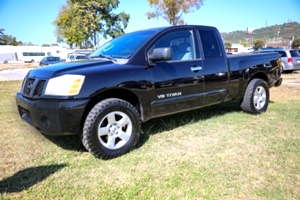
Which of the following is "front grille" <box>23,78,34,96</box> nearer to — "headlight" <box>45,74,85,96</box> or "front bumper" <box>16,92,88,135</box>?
A: "front bumper" <box>16,92,88,135</box>

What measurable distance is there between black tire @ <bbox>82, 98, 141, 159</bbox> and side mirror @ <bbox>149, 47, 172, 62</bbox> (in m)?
0.75

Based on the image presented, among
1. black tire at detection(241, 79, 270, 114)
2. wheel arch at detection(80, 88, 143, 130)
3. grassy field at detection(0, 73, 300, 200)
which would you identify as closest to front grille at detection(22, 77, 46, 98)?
wheel arch at detection(80, 88, 143, 130)

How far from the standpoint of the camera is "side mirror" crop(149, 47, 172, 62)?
3.61 m

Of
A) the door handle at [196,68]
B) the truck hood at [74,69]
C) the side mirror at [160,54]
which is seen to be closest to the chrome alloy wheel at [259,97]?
the door handle at [196,68]

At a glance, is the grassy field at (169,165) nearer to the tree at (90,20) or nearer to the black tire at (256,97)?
the black tire at (256,97)

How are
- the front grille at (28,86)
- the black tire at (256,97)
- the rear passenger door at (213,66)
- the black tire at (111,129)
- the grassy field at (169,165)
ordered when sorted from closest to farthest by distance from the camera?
the grassy field at (169,165) < the black tire at (111,129) < the front grille at (28,86) < the rear passenger door at (213,66) < the black tire at (256,97)

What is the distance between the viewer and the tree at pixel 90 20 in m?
39.6

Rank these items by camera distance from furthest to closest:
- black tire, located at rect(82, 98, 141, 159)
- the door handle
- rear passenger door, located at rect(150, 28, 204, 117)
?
1. the door handle
2. rear passenger door, located at rect(150, 28, 204, 117)
3. black tire, located at rect(82, 98, 141, 159)

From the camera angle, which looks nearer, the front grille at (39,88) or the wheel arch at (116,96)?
the front grille at (39,88)

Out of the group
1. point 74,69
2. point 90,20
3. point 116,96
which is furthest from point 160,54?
point 90,20

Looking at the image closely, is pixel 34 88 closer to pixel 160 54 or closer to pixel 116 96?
pixel 116 96

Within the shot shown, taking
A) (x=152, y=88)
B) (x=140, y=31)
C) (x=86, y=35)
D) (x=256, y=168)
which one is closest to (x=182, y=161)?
(x=256, y=168)

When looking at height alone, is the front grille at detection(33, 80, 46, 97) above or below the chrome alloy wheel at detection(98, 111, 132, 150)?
above

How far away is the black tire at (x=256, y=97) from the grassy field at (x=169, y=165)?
1.89 feet
